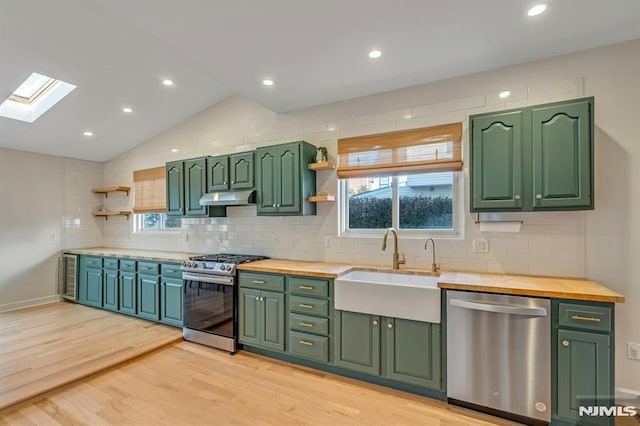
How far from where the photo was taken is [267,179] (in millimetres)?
3432

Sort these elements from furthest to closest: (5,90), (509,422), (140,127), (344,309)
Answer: (140,127)
(5,90)
(344,309)
(509,422)

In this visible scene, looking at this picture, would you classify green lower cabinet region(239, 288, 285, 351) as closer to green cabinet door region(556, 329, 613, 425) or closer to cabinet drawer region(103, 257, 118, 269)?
green cabinet door region(556, 329, 613, 425)

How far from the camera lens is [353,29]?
216cm

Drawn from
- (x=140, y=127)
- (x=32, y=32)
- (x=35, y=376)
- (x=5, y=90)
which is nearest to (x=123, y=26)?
(x=32, y=32)

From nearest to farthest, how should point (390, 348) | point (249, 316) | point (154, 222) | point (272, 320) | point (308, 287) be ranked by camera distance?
point (390, 348), point (308, 287), point (272, 320), point (249, 316), point (154, 222)

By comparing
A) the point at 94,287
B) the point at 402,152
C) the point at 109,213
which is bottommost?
the point at 94,287

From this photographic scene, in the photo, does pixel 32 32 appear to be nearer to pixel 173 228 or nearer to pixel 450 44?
pixel 173 228

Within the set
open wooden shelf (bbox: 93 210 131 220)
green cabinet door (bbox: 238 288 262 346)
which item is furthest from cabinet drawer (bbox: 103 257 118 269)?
green cabinet door (bbox: 238 288 262 346)

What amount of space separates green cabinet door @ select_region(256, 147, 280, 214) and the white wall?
13.2 feet

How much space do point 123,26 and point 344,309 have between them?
10.5 feet

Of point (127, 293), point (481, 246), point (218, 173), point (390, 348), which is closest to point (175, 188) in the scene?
point (218, 173)

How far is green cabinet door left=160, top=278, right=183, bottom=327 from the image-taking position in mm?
3688

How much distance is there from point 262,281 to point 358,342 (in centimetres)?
110

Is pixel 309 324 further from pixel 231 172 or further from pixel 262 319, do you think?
pixel 231 172
